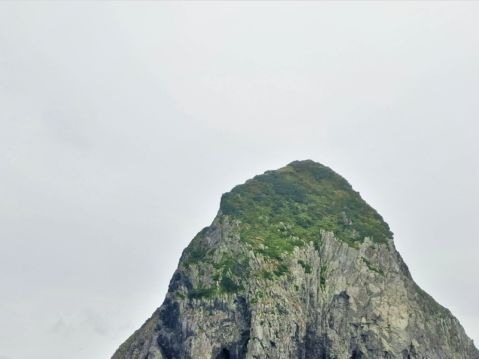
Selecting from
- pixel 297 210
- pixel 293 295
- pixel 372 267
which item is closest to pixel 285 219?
pixel 297 210

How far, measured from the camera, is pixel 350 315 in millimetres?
135750

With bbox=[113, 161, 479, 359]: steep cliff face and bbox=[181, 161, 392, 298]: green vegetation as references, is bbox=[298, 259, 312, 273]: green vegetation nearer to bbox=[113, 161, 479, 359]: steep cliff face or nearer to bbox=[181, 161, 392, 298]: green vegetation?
bbox=[181, 161, 392, 298]: green vegetation

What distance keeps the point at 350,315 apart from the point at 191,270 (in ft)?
131

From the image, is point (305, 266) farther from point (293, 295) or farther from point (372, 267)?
point (372, 267)

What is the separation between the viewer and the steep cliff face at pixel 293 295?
128 m

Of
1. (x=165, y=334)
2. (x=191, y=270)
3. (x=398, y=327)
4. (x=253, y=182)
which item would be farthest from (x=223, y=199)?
(x=398, y=327)

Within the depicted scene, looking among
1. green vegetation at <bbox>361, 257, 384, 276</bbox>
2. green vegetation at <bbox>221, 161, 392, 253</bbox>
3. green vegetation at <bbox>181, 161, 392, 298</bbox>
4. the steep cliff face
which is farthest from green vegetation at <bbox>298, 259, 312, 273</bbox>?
green vegetation at <bbox>361, 257, 384, 276</bbox>

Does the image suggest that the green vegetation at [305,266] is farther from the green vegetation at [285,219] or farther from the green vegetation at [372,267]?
the green vegetation at [372,267]

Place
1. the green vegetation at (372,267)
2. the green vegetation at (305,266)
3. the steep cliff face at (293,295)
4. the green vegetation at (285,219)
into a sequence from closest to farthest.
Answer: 1. the steep cliff face at (293,295)
2. the green vegetation at (285,219)
3. the green vegetation at (305,266)
4. the green vegetation at (372,267)

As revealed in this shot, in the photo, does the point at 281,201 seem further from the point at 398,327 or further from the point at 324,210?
the point at 398,327

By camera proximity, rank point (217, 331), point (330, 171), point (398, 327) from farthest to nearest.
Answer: point (330, 171)
point (398, 327)
point (217, 331)

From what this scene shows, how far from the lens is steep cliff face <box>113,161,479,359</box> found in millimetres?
127938

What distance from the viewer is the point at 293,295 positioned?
13488 centimetres

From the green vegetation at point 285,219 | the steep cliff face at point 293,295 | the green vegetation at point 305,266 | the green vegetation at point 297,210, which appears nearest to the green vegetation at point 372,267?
the steep cliff face at point 293,295
